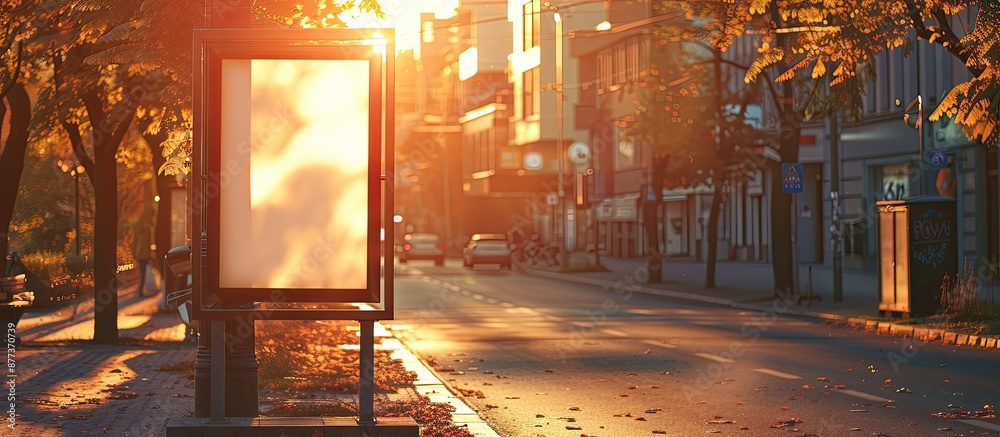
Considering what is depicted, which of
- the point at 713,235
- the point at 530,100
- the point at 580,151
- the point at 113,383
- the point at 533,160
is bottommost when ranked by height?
the point at 113,383

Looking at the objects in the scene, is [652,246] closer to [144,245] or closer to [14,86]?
[144,245]

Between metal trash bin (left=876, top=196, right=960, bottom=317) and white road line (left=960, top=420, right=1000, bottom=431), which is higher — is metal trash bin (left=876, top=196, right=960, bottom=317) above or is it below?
above

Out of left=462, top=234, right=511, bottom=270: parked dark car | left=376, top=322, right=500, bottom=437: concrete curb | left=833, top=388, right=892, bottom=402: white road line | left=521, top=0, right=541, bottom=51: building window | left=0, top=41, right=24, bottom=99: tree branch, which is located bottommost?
left=833, top=388, right=892, bottom=402: white road line

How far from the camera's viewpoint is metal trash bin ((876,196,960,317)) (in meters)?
22.8

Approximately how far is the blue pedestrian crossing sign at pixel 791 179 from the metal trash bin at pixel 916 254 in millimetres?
4142

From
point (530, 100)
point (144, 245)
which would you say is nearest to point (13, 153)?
point (144, 245)

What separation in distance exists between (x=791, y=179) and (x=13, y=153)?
48.7ft

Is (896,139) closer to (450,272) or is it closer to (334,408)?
(450,272)

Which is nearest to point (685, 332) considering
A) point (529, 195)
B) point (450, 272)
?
point (450, 272)

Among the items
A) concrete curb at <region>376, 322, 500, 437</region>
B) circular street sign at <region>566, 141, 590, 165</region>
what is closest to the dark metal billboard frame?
concrete curb at <region>376, 322, 500, 437</region>

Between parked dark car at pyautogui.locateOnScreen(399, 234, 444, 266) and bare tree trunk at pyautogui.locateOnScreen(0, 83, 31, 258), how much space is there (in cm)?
4234

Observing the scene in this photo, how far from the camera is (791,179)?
28.1m

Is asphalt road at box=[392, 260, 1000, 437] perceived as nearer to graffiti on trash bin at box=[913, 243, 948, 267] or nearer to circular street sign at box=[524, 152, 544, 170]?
graffiti on trash bin at box=[913, 243, 948, 267]

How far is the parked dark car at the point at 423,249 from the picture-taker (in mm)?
62031
